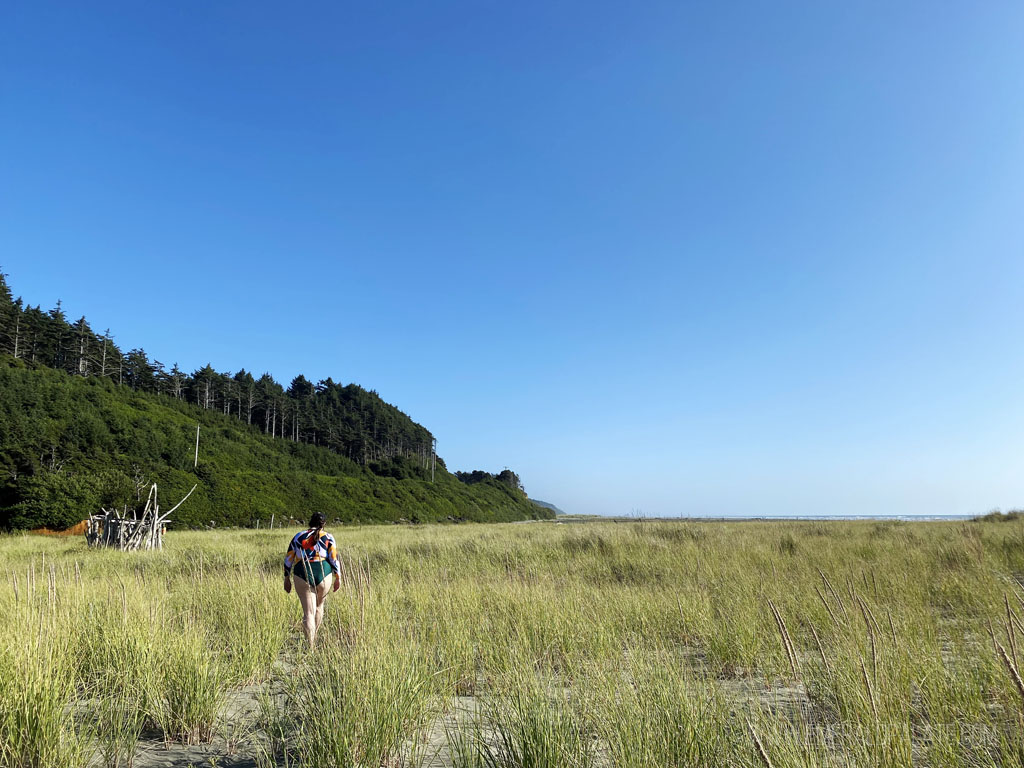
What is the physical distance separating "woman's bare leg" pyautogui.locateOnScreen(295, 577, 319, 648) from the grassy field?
0.31 metres

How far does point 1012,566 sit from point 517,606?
9.67 meters

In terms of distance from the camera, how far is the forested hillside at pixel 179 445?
1152 inches

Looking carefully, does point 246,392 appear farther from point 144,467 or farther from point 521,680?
point 521,680

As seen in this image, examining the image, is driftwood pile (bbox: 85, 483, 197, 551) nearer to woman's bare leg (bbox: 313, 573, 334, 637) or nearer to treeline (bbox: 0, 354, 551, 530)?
treeline (bbox: 0, 354, 551, 530)

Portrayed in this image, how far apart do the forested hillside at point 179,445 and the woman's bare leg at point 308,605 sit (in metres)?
28.3

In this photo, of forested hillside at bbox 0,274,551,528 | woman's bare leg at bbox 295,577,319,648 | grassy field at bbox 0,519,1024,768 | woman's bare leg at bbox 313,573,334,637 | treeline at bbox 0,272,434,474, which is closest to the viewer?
grassy field at bbox 0,519,1024,768

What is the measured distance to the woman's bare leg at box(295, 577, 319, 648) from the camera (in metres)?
5.45

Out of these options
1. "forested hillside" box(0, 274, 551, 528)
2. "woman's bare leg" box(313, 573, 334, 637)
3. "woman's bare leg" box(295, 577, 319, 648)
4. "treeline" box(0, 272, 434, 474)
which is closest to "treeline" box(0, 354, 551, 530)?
"forested hillside" box(0, 274, 551, 528)

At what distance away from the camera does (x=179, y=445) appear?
40.3m

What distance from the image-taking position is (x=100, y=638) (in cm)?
484

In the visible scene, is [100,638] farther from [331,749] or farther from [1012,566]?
[1012,566]

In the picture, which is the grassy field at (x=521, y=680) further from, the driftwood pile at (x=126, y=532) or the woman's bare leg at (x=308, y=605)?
the driftwood pile at (x=126, y=532)

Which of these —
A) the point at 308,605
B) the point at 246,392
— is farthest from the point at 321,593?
the point at 246,392

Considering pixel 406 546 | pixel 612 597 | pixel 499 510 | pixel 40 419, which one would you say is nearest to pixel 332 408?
pixel 499 510
